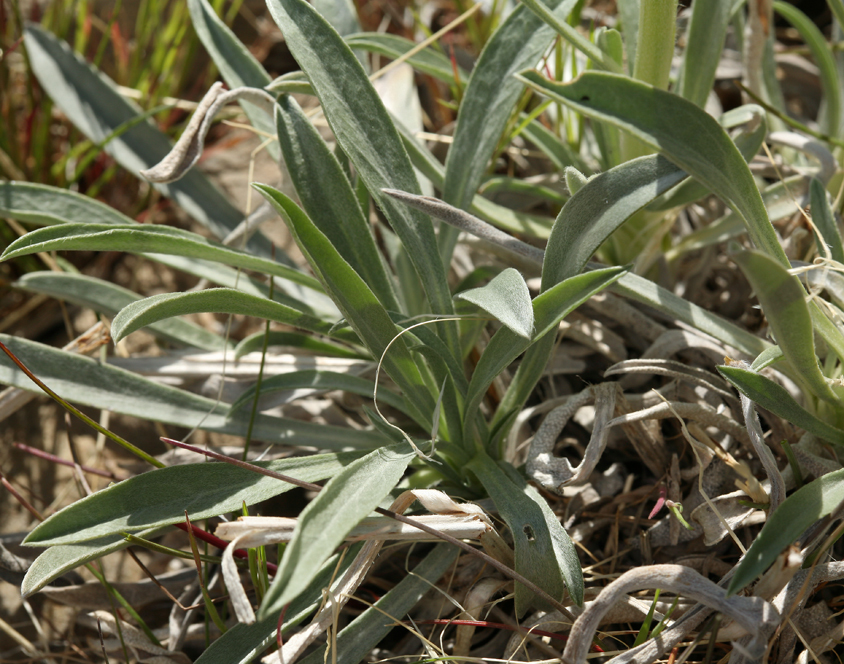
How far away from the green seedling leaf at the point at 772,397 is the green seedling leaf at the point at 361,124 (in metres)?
0.41

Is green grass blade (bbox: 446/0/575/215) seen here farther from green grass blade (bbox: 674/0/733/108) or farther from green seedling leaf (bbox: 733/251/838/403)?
green seedling leaf (bbox: 733/251/838/403)

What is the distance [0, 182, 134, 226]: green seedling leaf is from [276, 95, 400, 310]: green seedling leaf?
402 millimetres

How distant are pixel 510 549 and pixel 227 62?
3.38ft

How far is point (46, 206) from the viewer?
126 centimetres

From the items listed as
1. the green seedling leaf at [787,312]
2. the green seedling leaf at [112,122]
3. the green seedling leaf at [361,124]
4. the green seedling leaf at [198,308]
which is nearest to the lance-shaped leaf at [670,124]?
the green seedling leaf at [787,312]

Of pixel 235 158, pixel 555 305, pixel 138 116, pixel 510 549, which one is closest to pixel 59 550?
pixel 510 549

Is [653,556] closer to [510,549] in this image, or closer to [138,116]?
[510,549]

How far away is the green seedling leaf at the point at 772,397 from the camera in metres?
0.87

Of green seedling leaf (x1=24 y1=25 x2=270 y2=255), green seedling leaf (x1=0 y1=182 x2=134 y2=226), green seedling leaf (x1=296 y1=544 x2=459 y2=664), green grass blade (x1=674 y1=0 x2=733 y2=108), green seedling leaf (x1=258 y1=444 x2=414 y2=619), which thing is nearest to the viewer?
green seedling leaf (x1=258 y1=444 x2=414 y2=619)

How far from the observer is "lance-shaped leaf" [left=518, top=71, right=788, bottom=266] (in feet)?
2.63

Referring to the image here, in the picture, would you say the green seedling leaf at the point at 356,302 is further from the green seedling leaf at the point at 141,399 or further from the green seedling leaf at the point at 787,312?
the green seedling leaf at the point at 787,312

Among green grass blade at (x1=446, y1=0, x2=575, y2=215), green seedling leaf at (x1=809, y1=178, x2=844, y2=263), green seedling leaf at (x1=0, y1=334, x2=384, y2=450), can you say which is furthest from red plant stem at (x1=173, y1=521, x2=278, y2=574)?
green seedling leaf at (x1=809, y1=178, x2=844, y2=263)

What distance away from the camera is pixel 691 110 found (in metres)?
0.83

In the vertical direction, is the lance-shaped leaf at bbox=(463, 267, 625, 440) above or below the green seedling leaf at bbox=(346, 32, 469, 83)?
below
